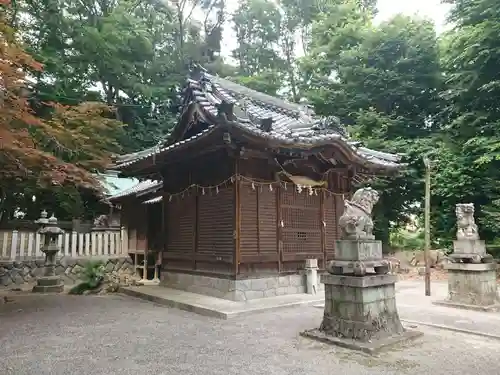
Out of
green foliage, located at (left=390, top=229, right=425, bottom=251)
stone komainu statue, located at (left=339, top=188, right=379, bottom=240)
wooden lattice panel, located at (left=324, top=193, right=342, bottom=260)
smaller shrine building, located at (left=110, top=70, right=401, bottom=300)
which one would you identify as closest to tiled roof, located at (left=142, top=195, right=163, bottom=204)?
smaller shrine building, located at (left=110, top=70, right=401, bottom=300)

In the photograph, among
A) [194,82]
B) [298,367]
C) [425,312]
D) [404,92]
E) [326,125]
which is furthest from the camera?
[404,92]

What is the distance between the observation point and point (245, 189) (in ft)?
27.3

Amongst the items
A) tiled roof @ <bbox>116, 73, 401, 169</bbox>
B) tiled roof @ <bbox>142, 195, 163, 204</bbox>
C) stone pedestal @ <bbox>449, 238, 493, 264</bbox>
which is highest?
tiled roof @ <bbox>116, 73, 401, 169</bbox>

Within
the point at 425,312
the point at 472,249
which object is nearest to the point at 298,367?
the point at 425,312

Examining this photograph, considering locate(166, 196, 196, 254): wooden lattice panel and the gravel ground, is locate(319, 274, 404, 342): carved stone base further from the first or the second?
locate(166, 196, 196, 254): wooden lattice panel

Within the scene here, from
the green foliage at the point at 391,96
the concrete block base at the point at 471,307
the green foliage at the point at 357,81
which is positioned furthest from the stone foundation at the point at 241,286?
the green foliage at the point at 391,96

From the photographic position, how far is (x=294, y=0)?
28156 mm

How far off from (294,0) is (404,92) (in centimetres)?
1491

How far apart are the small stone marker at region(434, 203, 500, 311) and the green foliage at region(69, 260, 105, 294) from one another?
8394 millimetres

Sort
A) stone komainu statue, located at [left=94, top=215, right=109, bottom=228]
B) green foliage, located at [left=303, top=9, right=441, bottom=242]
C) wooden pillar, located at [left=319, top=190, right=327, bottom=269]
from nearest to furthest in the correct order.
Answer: wooden pillar, located at [left=319, top=190, right=327, bottom=269] < stone komainu statue, located at [left=94, top=215, right=109, bottom=228] < green foliage, located at [left=303, top=9, right=441, bottom=242]

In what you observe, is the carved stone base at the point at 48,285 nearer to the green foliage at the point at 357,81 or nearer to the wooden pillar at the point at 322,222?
the green foliage at the point at 357,81

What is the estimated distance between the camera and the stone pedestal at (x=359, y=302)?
5.01 m

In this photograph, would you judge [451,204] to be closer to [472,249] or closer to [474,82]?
[474,82]

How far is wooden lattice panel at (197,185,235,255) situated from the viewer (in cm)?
826
